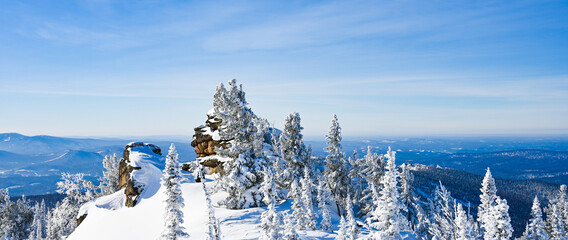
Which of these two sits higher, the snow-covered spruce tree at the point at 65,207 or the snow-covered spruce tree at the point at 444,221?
A: the snow-covered spruce tree at the point at 444,221

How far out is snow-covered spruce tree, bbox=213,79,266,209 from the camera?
2919cm

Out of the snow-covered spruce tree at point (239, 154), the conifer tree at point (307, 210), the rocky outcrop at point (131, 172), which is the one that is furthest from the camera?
the rocky outcrop at point (131, 172)

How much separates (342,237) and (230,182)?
15549 millimetres

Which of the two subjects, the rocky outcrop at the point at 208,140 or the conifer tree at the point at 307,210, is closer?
Result: the conifer tree at the point at 307,210

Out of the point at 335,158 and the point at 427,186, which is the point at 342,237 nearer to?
the point at 335,158

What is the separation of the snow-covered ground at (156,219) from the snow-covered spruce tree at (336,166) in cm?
610

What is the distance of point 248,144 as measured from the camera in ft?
100

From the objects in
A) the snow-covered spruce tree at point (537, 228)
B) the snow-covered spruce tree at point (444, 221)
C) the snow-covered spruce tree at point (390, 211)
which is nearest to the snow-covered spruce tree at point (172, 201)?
the snow-covered spruce tree at point (390, 211)

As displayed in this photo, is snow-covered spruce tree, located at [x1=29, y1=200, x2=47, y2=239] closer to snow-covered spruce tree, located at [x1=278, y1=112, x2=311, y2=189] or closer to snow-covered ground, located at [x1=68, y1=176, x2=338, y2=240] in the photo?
snow-covered ground, located at [x1=68, y1=176, x2=338, y2=240]

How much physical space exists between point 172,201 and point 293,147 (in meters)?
19.6

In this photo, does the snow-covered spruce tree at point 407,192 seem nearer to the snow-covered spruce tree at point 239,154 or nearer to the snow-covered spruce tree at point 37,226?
the snow-covered spruce tree at point 239,154

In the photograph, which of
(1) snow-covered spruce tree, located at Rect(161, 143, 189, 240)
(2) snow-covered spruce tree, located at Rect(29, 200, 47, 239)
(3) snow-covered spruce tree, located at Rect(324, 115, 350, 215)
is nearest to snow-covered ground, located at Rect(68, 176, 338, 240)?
(1) snow-covered spruce tree, located at Rect(161, 143, 189, 240)

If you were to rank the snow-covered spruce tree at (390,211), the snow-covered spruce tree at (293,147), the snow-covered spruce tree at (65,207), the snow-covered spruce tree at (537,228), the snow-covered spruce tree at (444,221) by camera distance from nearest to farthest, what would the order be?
the snow-covered spruce tree at (444,221) < the snow-covered spruce tree at (390,211) < the snow-covered spruce tree at (537,228) < the snow-covered spruce tree at (293,147) < the snow-covered spruce tree at (65,207)

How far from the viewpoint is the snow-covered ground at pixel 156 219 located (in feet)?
76.9
